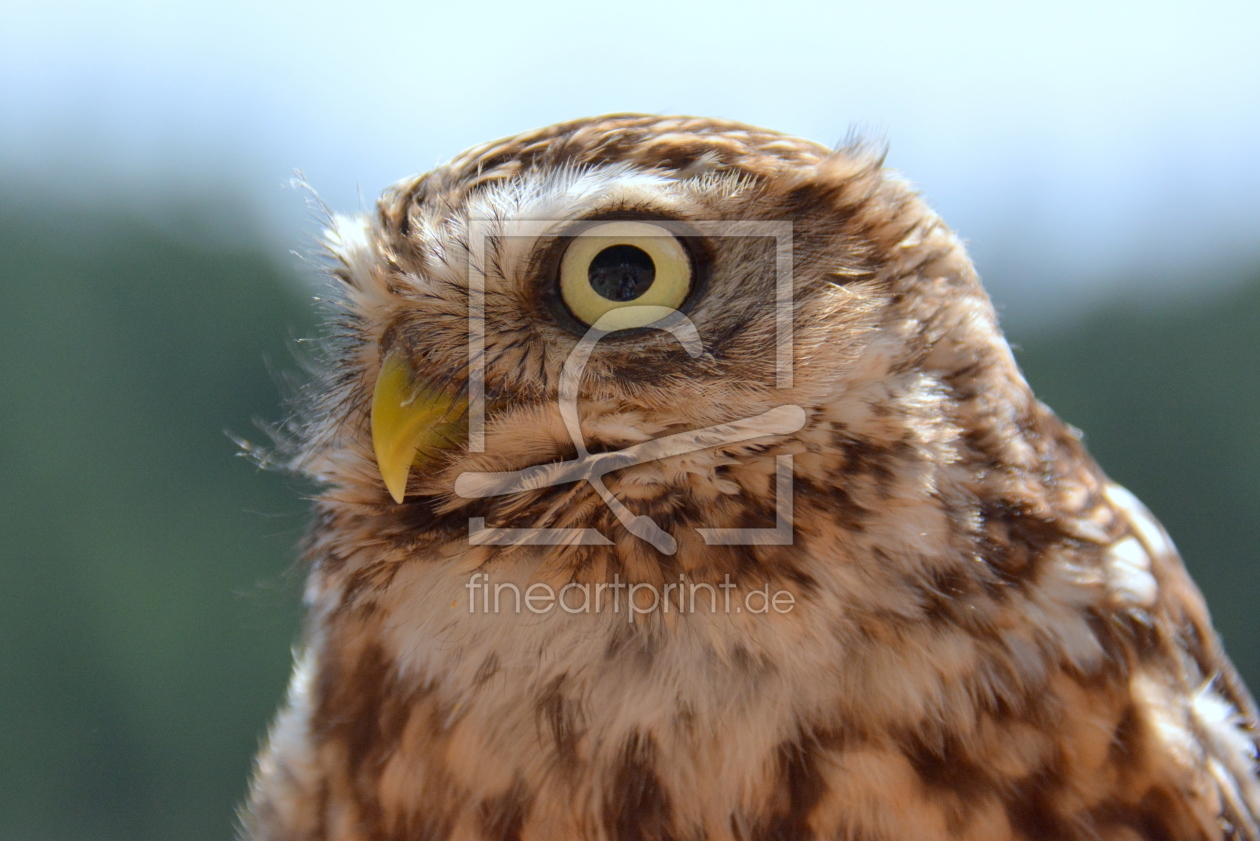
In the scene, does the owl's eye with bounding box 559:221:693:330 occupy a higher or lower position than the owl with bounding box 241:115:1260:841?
higher

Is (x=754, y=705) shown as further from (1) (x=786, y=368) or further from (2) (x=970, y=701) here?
(1) (x=786, y=368)

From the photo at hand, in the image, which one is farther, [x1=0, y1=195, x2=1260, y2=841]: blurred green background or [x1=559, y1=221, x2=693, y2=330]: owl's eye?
[x1=0, y1=195, x2=1260, y2=841]: blurred green background

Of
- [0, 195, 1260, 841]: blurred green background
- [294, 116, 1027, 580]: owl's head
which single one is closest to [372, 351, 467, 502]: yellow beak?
[294, 116, 1027, 580]: owl's head

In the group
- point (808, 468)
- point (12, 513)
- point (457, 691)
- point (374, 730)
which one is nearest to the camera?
point (808, 468)

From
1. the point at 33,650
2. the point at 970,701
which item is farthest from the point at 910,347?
the point at 33,650

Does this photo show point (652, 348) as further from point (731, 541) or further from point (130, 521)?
point (130, 521)

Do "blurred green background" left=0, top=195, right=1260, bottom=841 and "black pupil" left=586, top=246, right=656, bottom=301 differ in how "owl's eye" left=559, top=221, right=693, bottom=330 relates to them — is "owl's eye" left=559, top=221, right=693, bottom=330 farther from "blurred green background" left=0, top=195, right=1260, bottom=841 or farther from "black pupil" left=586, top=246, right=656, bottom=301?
"blurred green background" left=0, top=195, right=1260, bottom=841

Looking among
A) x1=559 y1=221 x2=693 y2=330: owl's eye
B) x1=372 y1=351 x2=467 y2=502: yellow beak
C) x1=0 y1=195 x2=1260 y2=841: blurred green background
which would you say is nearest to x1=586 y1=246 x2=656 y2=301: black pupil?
x1=559 y1=221 x2=693 y2=330: owl's eye
